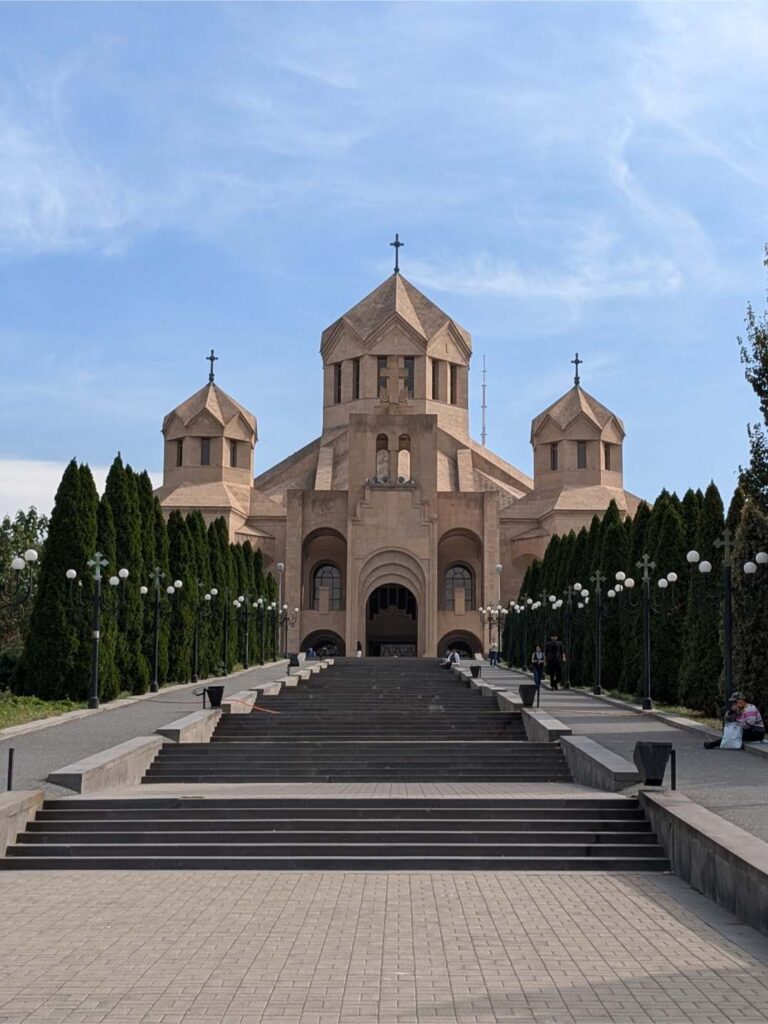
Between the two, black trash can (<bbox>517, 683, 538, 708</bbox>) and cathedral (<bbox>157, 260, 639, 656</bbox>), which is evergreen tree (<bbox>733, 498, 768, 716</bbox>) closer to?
black trash can (<bbox>517, 683, 538, 708</bbox>)

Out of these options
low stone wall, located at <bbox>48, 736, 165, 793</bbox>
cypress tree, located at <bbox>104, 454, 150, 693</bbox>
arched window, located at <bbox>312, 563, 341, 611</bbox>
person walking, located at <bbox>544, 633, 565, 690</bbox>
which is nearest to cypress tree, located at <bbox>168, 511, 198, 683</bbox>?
cypress tree, located at <bbox>104, 454, 150, 693</bbox>

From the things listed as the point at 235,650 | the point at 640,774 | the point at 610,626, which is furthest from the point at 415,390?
the point at 640,774

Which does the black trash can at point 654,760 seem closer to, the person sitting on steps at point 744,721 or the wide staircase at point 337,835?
the wide staircase at point 337,835

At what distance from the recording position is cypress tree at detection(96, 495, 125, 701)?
73.5 ft

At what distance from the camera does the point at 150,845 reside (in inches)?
386

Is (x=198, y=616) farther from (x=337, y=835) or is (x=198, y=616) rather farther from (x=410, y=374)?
(x=410, y=374)

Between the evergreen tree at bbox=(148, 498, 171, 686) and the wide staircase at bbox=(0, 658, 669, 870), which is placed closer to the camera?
the wide staircase at bbox=(0, 658, 669, 870)

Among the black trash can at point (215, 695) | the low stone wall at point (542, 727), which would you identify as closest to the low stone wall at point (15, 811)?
the low stone wall at point (542, 727)

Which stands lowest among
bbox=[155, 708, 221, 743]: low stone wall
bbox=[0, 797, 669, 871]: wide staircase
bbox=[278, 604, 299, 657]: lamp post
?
bbox=[0, 797, 669, 871]: wide staircase

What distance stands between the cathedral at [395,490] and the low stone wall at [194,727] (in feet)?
111

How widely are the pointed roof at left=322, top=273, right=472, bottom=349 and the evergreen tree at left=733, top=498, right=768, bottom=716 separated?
4343 cm

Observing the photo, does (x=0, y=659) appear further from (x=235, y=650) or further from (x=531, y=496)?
(x=531, y=496)

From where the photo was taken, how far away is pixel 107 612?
23.1m

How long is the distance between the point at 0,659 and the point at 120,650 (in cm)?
256
